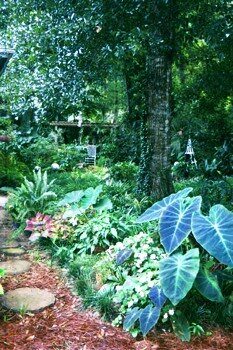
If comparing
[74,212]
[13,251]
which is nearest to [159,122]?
[74,212]

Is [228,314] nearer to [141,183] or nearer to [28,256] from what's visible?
[28,256]

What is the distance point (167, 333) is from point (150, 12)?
11.7ft

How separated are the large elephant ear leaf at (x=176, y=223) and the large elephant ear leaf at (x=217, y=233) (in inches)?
2.8

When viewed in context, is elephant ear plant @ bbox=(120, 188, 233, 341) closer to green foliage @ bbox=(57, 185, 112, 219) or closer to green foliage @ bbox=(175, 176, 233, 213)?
green foliage @ bbox=(57, 185, 112, 219)

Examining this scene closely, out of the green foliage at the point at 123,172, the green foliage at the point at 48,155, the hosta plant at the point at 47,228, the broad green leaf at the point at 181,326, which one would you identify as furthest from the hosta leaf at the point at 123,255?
the green foliage at the point at 48,155

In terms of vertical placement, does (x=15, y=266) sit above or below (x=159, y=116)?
below

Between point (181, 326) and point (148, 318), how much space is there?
0.26m

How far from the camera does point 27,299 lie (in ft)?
9.37

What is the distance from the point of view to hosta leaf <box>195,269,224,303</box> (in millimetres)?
2436

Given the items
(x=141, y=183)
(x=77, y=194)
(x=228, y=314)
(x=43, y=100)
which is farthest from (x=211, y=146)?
(x=228, y=314)

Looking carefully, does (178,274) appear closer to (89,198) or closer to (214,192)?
(89,198)

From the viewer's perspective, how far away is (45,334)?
8.02ft

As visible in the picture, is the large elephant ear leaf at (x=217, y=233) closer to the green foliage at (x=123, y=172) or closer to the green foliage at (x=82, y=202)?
the green foliage at (x=82, y=202)

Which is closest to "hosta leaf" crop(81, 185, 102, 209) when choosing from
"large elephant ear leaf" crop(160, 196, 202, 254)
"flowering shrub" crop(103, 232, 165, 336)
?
"flowering shrub" crop(103, 232, 165, 336)
